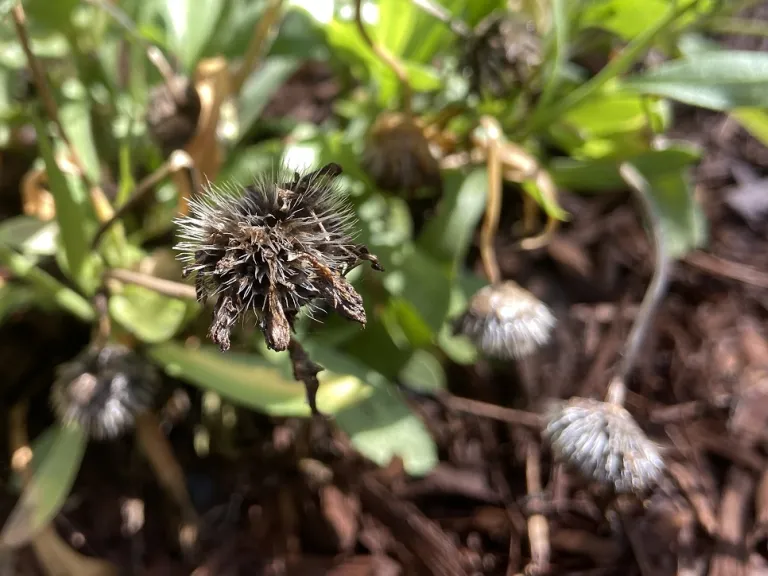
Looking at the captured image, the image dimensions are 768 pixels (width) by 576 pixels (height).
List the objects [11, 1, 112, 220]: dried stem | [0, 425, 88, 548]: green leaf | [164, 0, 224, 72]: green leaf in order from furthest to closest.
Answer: [164, 0, 224, 72]: green leaf → [0, 425, 88, 548]: green leaf → [11, 1, 112, 220]: dried stem

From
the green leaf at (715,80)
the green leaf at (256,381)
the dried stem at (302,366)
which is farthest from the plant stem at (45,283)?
the green leaf at (715,80)

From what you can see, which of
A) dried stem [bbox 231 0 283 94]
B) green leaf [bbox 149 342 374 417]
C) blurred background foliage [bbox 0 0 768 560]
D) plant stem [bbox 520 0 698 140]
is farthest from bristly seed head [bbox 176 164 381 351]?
plant stem [bbox 520 0 698 140]

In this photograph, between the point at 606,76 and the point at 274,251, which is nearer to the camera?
the point at 274,251

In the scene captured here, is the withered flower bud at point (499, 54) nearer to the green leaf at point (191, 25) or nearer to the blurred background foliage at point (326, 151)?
the blurred background foliage at point (326, 151)

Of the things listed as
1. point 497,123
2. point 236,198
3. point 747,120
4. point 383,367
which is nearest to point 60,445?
point 383,367

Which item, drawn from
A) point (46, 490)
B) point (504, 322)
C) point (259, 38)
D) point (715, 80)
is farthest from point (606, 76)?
point (46, 490)

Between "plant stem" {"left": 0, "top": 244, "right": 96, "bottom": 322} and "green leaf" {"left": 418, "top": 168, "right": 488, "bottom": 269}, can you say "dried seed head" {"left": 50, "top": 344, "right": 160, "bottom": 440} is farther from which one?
"green leaf" {"left": 418, "top": 168, "right": 488, "bottom": 269}

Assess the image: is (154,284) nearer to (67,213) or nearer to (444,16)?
(67,213)
